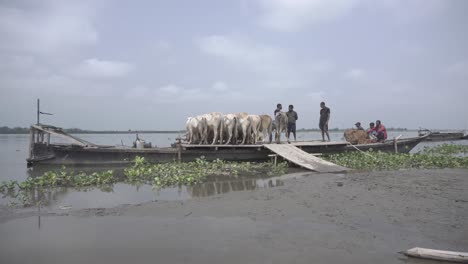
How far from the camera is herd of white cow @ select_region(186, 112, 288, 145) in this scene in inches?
644

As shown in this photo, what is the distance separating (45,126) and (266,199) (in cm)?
1306

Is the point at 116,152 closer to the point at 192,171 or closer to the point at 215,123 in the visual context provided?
the point at 215,123

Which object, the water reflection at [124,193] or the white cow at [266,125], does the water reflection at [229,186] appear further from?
the white cow at [266,125]

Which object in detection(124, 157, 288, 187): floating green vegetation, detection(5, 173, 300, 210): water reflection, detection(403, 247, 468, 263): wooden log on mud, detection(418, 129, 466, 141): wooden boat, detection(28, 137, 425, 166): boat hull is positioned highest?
detection(418, 129, 466, 141): wooden boat

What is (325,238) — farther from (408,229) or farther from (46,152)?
(46,152)

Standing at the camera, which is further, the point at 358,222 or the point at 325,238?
the point at 358,222

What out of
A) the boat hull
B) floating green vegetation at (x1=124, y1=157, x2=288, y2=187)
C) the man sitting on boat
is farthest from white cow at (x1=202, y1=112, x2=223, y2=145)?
the man sitting on boat

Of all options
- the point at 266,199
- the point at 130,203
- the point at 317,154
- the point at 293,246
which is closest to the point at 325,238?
the point at 293,246

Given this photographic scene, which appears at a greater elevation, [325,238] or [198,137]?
[198,137]

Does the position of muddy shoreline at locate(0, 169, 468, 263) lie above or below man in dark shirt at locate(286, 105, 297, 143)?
below

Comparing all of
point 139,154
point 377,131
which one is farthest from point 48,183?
point 377,131

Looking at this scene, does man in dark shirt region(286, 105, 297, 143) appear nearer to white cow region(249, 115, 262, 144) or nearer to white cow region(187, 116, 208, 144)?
white cow region(249, 115, 262, 144)

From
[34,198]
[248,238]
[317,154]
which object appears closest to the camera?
[248,238]

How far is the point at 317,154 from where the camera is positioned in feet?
53.0
